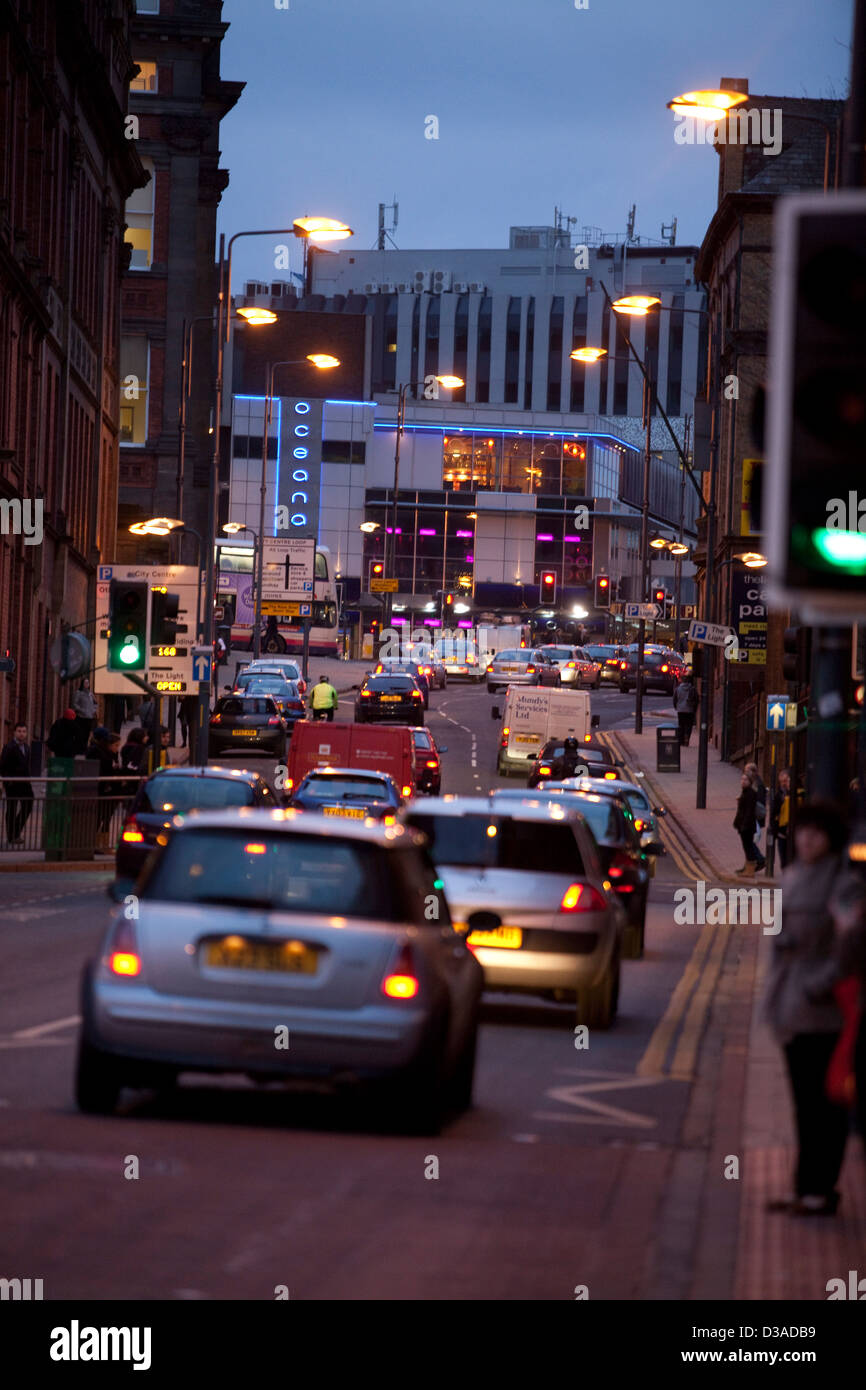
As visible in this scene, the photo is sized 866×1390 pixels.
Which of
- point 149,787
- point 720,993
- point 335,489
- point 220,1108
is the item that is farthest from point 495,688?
point 220,1108

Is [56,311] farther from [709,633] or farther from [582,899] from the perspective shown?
[582,899]

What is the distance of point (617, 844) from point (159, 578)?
1467 centimetres

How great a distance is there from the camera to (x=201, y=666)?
3553 centimetres

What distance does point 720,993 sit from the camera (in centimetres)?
2031

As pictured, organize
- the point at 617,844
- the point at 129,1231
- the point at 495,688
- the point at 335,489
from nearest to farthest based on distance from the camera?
the point at 129,1231
the point at 617,844
the point at 495,688
the point at 335,489

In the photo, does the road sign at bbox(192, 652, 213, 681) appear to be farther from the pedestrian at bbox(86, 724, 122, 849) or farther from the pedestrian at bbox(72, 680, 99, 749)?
the pedestrian at bbox(72, 680, 99, 749)

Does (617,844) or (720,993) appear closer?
(720,993)

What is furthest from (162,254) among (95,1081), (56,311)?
(95,1081)

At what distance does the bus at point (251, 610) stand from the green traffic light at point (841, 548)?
87833mm

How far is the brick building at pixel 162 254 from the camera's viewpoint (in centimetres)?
8031

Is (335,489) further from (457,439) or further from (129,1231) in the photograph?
(129,1231)

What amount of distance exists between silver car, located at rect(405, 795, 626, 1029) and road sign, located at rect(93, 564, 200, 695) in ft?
52.6

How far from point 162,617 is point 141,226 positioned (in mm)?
52639

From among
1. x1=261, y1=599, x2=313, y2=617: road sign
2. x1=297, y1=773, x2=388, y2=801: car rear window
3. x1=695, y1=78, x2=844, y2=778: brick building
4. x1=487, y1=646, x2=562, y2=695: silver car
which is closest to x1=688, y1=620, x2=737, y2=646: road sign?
x1=297, y1=773, x2=388, y2=801: car rear window
